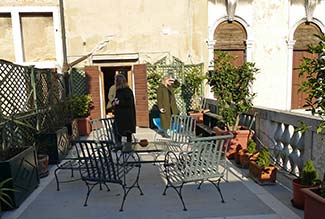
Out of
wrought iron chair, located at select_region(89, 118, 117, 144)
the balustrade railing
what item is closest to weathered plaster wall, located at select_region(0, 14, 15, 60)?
wrought iron chair, located at select_region(89, 118, 117, 144)

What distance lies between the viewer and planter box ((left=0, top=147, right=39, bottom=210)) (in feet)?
10.9

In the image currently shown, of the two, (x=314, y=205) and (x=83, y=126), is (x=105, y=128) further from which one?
(x=314, y=205)

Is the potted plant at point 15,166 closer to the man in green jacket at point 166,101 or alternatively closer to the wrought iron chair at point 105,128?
the wrought iron chair at point 105,128

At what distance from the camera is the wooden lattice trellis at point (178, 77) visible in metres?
9.75

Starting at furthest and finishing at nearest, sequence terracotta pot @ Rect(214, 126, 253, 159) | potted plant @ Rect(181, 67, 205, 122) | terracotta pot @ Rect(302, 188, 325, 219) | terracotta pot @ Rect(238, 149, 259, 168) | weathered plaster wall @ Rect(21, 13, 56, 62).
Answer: weathered plaster wall @ Rect(21, 13, 56, 62)
potted plant @ Rect(181, 67, 205, 122)
terracotta pot @ Rect(214, 126, 253, 159)
terracotta pot @ Rect(238, 149, 259, 168)
terracotta pot @ Rect(302, 188, 325, 219)

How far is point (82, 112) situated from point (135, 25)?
3.75m

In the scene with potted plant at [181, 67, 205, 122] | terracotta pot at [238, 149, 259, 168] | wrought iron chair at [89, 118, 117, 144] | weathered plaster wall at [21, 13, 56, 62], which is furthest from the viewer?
weathered plaster wall at [21, 13, 56, 62]

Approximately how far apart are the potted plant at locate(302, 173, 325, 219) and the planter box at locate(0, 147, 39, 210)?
10.8 ft

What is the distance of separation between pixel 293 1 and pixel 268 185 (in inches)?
382

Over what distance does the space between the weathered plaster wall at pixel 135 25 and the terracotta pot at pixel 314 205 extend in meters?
8.25

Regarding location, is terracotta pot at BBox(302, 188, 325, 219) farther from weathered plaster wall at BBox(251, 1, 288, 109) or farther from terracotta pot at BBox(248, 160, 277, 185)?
weathered plaster wall at BBox(251, 1, 288, 109)

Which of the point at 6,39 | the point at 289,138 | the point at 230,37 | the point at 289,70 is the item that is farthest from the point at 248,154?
the point at 6,39

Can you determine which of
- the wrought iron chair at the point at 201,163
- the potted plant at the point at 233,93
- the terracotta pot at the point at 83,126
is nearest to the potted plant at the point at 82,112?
the terracotta pot at the point at 83,126

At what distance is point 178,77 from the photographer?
10.0m
